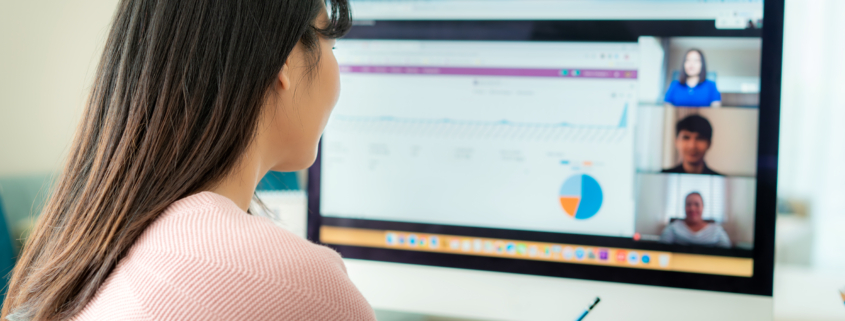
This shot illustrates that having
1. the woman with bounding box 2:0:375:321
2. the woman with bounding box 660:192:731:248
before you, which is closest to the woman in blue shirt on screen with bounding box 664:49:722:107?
the woman with bounding box 660:192:731:248

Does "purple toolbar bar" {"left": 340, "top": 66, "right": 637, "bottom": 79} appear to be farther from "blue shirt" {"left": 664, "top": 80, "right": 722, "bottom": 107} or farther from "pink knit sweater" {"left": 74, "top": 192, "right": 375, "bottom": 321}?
"pink knit sweater" {"left": 74, "top": 192, "right": 375, "bottom": 321}

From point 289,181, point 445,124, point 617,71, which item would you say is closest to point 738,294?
point 617,71

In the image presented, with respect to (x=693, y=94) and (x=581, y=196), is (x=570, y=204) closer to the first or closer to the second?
(x=581, y=196)

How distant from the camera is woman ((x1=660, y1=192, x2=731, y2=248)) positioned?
0.57 metres

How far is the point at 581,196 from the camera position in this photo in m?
0.61

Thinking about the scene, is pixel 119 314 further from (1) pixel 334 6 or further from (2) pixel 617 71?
(2) pixel 617 71

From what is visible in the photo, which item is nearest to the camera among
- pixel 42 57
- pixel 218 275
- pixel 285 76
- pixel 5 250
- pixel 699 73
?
pixel 218 275

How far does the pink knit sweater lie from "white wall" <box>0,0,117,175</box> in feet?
2.82

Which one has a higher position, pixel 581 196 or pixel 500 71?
pixel 500 71

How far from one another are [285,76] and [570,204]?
378mm

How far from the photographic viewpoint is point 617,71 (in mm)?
590

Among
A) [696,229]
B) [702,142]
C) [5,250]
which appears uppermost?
[702,142]

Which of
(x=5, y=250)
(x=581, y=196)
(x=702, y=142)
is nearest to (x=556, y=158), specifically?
(x=581, y=196)

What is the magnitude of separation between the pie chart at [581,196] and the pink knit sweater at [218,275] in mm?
342
